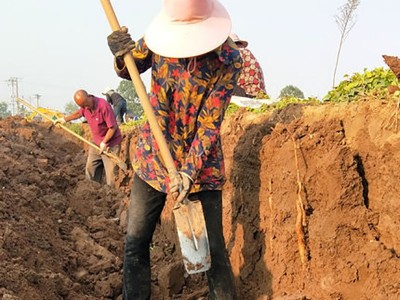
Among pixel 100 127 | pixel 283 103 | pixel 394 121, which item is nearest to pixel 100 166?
pixel 100 127

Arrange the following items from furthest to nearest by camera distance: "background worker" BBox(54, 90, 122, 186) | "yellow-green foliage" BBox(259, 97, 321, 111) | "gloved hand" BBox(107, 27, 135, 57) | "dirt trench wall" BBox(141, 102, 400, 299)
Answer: "background worker" BBox(54, 90, 122, 186)
"yellow-green foliage" BBox(259, 97, 321, 111)
"gloved hand" BBox(107, 27, 135, 57)
"dirt trench wall" BBox(141, 102, 400, 299)

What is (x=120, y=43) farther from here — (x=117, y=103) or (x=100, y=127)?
(x=117, y=103)

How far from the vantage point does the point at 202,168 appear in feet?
10.7

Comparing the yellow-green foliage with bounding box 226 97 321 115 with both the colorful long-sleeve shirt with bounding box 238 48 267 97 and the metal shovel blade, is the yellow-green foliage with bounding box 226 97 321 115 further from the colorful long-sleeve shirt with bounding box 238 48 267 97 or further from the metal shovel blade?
the colorful long-sleeve shirt with bounding box 238 48 267 97

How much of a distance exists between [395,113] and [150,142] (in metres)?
1.55

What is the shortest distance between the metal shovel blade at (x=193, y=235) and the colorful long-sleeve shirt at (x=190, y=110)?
0.64ft

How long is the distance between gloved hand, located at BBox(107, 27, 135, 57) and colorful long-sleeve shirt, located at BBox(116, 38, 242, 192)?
11cm

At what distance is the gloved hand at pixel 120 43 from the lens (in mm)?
3330

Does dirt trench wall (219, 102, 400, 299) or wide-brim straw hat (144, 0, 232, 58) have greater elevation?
wide-brim straw hat (144, 0, 232, 58)

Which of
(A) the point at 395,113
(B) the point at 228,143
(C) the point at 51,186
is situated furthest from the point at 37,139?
(A) the point at 395,113

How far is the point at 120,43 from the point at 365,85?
1657 millimetres

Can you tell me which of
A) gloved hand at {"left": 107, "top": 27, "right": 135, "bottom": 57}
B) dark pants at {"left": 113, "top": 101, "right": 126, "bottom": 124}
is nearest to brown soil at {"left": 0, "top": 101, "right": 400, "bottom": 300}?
gloved hand at {"left": 107, "top": 27, "right": 135, "bottom": 57}

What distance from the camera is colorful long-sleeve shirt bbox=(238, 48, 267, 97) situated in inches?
248

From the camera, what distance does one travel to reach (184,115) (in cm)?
334
